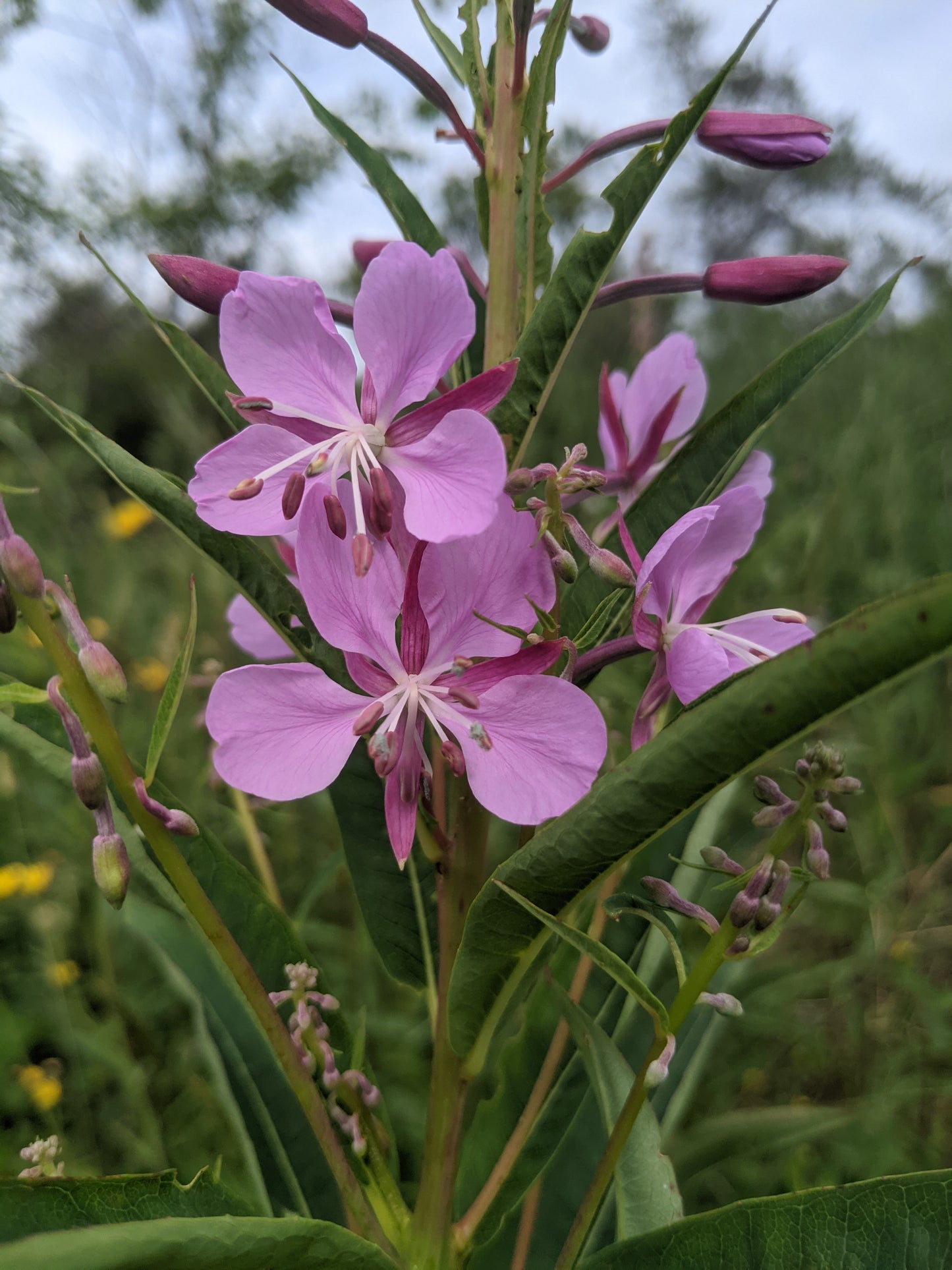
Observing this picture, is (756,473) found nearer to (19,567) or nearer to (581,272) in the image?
(581,272)

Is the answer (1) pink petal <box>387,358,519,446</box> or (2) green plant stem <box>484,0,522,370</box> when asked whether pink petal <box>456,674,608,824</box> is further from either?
(2) green plant stem <box>484,0,522,370</box>

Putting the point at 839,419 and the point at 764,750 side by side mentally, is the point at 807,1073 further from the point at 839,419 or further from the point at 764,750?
the point at 839,419

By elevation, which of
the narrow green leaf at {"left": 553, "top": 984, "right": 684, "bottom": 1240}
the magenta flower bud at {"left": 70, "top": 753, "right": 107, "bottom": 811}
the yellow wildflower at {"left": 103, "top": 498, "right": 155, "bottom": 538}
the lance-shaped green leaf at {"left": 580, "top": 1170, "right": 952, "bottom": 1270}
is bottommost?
the lance-shaped green leaf at {"left": 580, "top": 1170, "right": 952, "bottom": 1270}

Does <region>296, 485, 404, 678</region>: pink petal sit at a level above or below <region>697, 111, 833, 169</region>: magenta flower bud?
below

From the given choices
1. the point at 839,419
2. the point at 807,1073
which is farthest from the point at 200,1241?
the point at 839,419

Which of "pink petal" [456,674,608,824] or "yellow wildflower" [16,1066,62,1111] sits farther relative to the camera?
"yellow wildflower" [16,1066,62,1111]

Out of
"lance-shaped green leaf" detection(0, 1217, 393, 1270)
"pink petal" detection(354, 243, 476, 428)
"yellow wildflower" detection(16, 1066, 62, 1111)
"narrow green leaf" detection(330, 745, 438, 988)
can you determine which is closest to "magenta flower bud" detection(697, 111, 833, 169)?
Result: "pink petal" detection(354, 243, 476, 428)
